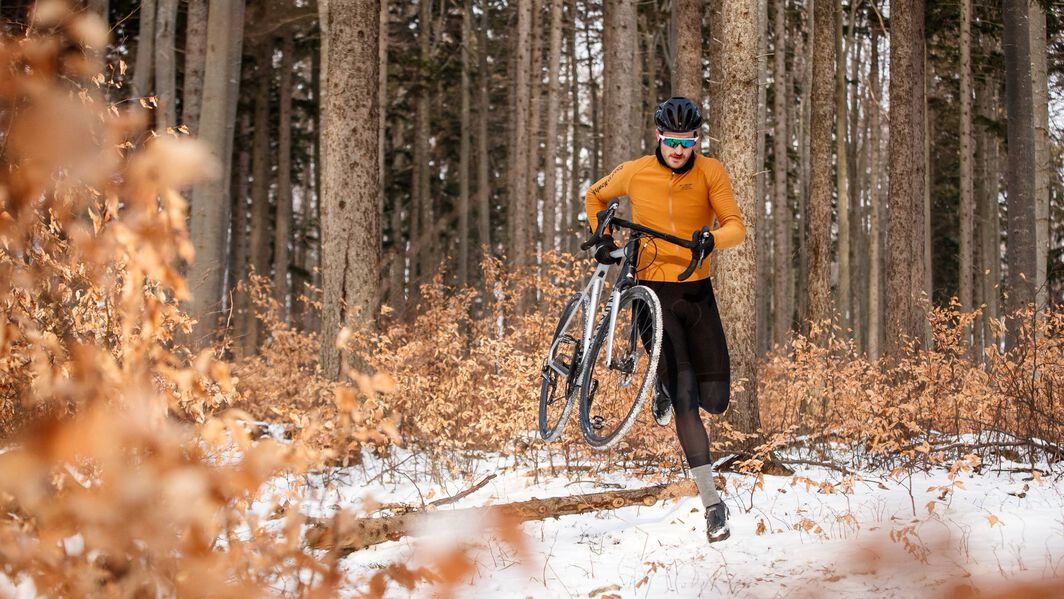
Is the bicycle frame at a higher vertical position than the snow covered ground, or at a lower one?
higher

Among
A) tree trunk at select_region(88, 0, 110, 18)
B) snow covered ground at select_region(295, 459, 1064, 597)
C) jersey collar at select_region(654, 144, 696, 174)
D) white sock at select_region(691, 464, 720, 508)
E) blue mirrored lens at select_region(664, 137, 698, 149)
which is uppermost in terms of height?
tree trunk at select_region(88, 0, 110, 18)

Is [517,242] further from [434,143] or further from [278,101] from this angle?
[434,143]

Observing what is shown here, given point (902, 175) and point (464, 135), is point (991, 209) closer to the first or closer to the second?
point (464, 135)

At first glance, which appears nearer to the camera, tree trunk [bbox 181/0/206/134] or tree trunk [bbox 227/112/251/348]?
tree trunk [bbox 181/0/206/134]

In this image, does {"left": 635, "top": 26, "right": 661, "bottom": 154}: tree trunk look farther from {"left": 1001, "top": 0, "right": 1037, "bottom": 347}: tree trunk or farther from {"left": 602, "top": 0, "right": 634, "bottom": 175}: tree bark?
{"left": 1001, "top": 0, "right": 1037, "bottom": 347}: tree trunk

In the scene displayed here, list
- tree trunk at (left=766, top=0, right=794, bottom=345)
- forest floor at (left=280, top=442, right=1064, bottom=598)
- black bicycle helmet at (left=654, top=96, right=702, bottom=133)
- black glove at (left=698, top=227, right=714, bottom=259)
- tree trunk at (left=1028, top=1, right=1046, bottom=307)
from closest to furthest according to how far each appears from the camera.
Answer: forest floor at (left=280, top=442, right=1064, bottom=598) → black glove at (left=698, top=227, right=714, bottom=259) → black bicycle helmet at (left=654, top=96, right=702, bottom=133) → tree trunk at (left=1028, top=1, right=1046, bottom=307) → tree trunk at (left=766, top=0, right=794, bottom=345)

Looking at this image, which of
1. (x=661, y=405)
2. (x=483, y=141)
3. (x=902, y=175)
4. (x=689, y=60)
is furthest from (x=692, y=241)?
(x=483, y=141)

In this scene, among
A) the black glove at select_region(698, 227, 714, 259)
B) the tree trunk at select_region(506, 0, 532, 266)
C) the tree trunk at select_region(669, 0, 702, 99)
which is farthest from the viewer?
the tree trunk at select_region(506, 0, 532, 266)

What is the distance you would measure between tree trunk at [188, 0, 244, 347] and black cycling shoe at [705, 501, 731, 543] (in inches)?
299

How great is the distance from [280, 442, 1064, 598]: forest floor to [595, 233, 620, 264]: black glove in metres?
1.67

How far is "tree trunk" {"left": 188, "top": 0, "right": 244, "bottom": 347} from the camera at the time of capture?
36.9ft

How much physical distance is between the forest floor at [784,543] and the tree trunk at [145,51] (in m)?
11.1

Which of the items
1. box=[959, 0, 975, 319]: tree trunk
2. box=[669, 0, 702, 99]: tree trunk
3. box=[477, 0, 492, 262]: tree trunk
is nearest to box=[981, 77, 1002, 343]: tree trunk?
box=[959, 0, 975, 319]: tree trunk

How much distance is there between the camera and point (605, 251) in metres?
5.55
